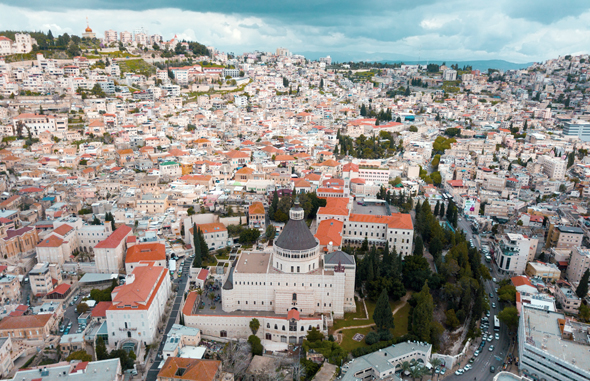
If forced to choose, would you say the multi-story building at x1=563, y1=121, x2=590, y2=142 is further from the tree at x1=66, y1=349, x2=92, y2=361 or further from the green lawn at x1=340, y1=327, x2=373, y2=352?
the tree at x1=66, y1=349, x2=92, y2=361

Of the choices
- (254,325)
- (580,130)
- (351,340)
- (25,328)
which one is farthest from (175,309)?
(580,130)

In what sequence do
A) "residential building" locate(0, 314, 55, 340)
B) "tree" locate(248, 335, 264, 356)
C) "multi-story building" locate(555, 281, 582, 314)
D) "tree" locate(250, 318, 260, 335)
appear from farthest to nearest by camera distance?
"multi-story building" locate(555, 281, 582, 314), "tree" locate(250, 318, 260, 335), "residential building" locate(0, 314, 55, 340), "tree" locate(248, 335, 264, 356)

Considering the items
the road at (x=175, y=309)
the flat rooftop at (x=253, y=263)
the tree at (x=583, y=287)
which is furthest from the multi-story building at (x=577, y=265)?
the road at (x=175, y=309)

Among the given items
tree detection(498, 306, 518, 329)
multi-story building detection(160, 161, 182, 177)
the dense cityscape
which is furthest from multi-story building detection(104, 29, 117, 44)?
tree detection(498, 306, 518, 329)

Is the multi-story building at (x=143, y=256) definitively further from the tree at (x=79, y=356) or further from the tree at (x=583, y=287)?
the tree at (x=583, y=287)

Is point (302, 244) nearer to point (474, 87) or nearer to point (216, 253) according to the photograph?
point (216, 253)

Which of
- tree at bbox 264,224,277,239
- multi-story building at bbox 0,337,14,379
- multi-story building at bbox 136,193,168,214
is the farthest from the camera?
multi-story building at bbox 136,193,168,214
